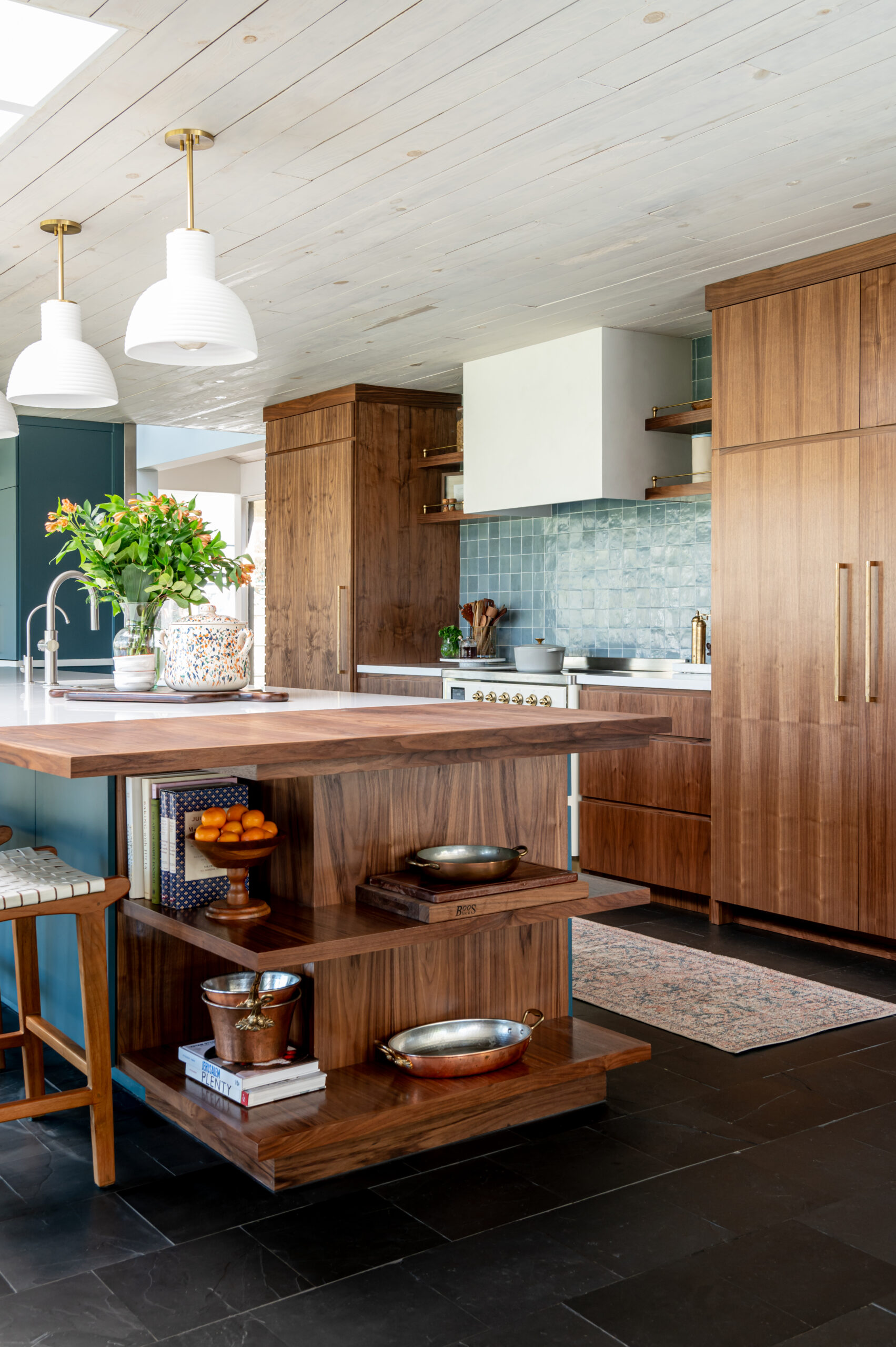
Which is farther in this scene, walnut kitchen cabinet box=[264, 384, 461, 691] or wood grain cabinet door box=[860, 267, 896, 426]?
walnut kitchen cabinet box=[264, 384, 461, 691]

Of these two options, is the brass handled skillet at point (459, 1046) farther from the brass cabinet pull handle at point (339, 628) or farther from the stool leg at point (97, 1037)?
the brass cabinet pull handle at point (339, 628)

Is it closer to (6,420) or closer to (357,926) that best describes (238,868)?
(357,926)

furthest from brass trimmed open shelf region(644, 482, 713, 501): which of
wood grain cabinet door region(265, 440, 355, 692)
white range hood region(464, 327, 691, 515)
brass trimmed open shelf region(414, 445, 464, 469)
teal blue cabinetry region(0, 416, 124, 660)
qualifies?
teal blue cabinetry region(0, 416, 124, 660)

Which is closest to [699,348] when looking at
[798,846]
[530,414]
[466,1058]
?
[530,414]

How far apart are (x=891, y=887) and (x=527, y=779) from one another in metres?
1.68

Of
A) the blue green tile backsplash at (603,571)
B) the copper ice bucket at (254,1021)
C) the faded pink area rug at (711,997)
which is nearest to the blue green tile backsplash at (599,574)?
the blue green tile backsplash at (603,571)

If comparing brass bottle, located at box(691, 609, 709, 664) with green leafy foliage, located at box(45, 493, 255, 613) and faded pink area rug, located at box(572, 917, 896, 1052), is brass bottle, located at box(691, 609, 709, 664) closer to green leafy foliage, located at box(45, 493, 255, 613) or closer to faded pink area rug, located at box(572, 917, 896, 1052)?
faded pink area rug, located at box(572, 917, 896, 1052)

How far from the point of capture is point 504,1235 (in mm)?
1983

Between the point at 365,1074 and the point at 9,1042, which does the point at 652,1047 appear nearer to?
the point at 365,1074

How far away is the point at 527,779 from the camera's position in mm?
2662

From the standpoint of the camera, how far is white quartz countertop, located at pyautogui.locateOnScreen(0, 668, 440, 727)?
7.88ft

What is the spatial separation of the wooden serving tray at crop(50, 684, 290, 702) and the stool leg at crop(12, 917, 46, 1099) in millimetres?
579

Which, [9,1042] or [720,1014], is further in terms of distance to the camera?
[720,1014]

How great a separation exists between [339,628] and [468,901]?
4.07m
